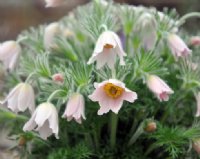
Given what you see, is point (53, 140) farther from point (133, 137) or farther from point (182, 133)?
point (182, 133)

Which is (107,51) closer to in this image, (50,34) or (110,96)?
(110,96)

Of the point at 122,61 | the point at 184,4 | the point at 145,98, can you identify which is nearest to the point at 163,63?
the point at 145,98

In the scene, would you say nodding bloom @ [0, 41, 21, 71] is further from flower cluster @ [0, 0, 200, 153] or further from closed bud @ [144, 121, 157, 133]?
closed bud @ [144, 121, 157, 133]

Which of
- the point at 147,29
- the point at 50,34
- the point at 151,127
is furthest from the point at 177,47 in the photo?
the point at 50,34

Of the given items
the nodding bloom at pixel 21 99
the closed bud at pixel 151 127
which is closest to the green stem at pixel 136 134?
the closed bud at pixel 151 127

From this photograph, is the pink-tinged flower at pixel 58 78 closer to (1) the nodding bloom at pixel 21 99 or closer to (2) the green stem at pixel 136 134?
(1) the nodding bloom at pixel 21 99

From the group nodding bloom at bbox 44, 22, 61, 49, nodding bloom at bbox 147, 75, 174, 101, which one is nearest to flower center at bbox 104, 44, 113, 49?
nodding bloom at bbox 147, 75, 174, 101

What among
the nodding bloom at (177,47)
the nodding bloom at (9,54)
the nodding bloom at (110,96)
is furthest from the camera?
the nodding bloom at (9,54)
